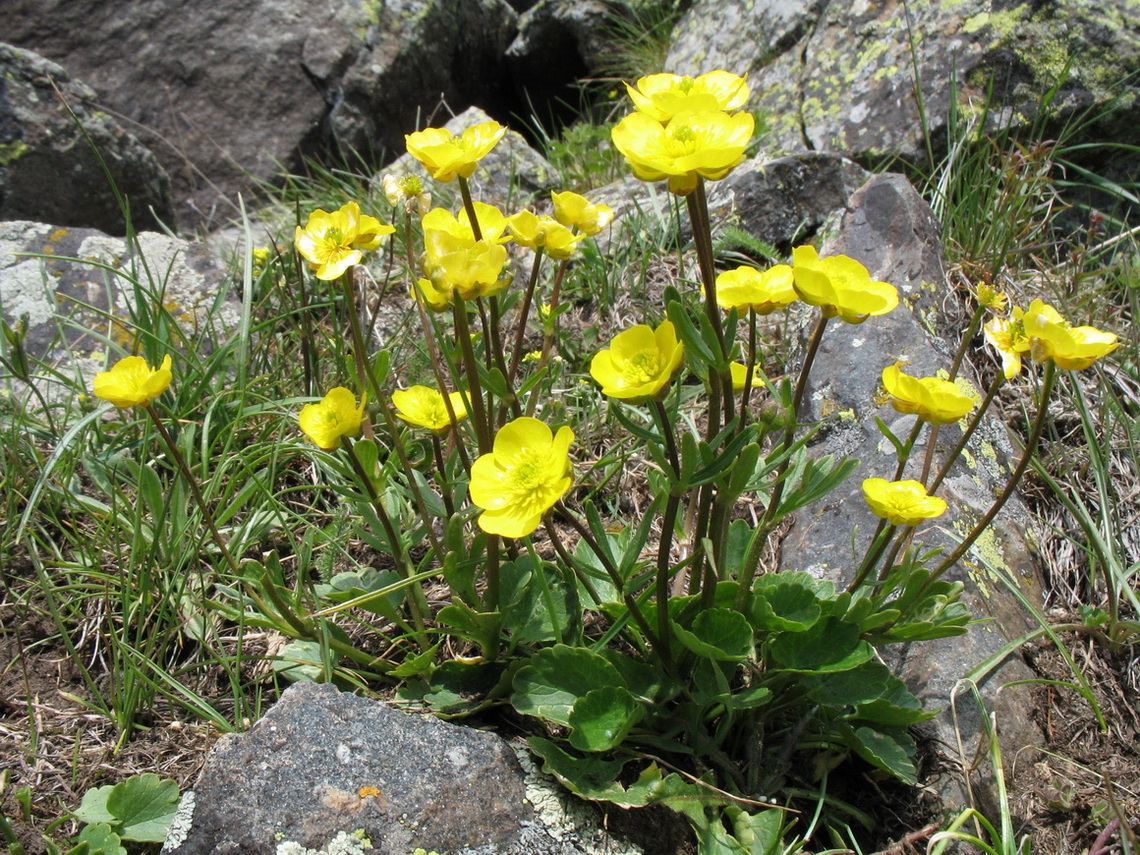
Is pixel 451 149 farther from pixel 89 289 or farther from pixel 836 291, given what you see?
pixel 89 289

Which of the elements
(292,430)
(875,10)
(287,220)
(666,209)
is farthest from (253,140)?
(875,10)

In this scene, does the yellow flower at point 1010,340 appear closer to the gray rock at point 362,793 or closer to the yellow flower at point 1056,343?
the yellow flower at point 1056,343

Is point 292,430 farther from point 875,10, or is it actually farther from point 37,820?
point 875,10

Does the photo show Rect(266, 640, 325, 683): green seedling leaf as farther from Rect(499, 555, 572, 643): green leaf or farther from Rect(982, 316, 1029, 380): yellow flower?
Rect(982, 316, 1029, 380): yellow flower

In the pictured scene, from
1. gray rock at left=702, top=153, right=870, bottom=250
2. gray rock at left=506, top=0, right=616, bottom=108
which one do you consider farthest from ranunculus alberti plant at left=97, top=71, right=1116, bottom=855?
gray rock at left=506, top=0, right=616, bottom=108

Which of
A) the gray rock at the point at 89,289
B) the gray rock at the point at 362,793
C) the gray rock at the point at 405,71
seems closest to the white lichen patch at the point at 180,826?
the gray rock at the point at 362,793

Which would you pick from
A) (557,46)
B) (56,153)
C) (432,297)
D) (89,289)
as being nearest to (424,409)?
(432,297)
